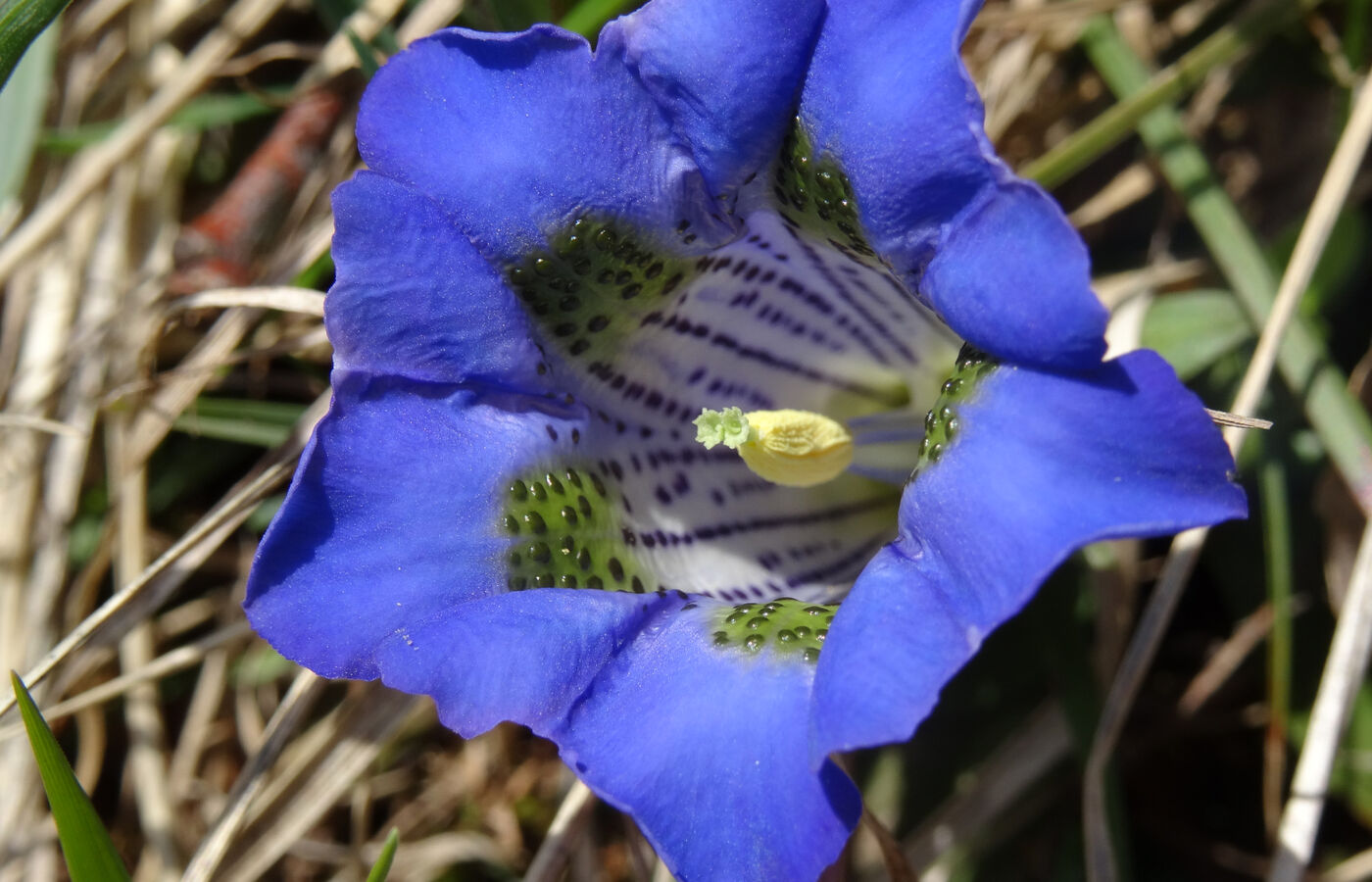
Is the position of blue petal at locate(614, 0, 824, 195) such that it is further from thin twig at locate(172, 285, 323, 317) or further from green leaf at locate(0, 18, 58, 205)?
green leaf at locate(0, 18, 58, 205)

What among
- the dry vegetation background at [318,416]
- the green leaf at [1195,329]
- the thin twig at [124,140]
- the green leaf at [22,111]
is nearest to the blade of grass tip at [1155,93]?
the dry vegetation background at [318,416]

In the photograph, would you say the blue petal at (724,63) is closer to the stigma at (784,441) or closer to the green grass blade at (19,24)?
the stigma at (784,441)

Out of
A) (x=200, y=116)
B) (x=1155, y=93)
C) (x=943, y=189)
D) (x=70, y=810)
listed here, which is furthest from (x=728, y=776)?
(x=200, y=116)

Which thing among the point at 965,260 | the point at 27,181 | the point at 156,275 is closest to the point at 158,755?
the point at 156,275

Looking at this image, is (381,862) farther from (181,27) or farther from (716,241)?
(181,27)

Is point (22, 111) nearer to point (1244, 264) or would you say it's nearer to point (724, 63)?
point (724, 63)

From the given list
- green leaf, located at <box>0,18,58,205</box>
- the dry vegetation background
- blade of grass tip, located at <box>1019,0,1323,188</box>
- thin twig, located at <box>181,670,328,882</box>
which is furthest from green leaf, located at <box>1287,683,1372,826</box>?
green leaf, located at <box>0,18,58,205</box>
